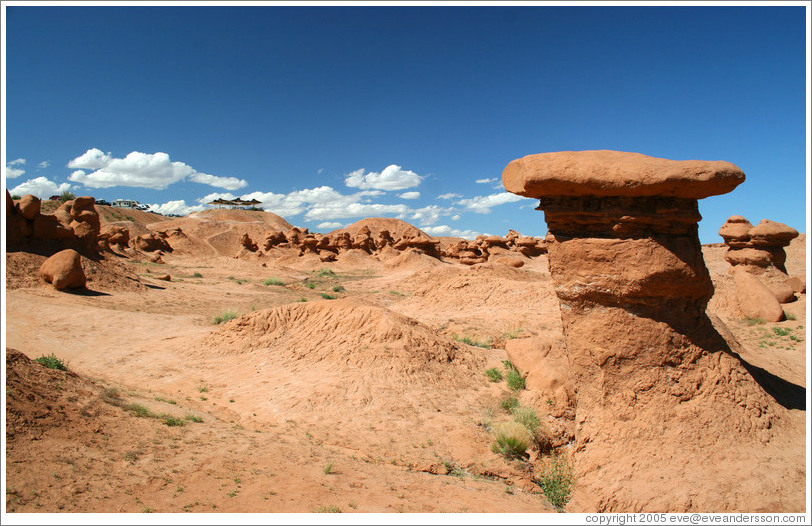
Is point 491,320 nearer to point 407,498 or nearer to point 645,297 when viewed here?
point 645,297

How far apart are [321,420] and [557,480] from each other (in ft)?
10.6

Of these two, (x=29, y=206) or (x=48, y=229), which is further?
(x=48, y=229)

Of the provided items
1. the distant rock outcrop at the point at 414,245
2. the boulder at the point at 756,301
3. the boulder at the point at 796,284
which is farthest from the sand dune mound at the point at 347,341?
the distant rock outcrop at the point at 414,245

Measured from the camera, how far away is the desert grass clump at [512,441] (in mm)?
5496

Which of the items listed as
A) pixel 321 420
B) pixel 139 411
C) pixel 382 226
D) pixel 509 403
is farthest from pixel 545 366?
pixel 382 226

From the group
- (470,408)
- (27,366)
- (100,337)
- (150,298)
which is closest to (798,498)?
(470,408)

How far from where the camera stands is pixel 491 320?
492 inches

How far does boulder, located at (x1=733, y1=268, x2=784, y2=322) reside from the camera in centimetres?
1184

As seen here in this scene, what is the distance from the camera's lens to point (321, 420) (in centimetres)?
638

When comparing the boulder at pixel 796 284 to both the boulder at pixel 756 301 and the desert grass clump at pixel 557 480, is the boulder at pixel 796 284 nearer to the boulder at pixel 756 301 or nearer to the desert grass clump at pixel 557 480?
the boulder at pixel 756 301

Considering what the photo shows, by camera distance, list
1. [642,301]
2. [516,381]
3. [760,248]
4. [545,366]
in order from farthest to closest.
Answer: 1. [760,248]
2. [516,381]
3. [545,366]
4. [642,301]

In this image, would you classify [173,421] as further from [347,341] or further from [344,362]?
[347,341]

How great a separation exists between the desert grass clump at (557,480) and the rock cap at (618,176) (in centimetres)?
299

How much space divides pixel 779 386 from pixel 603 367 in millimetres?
2376
